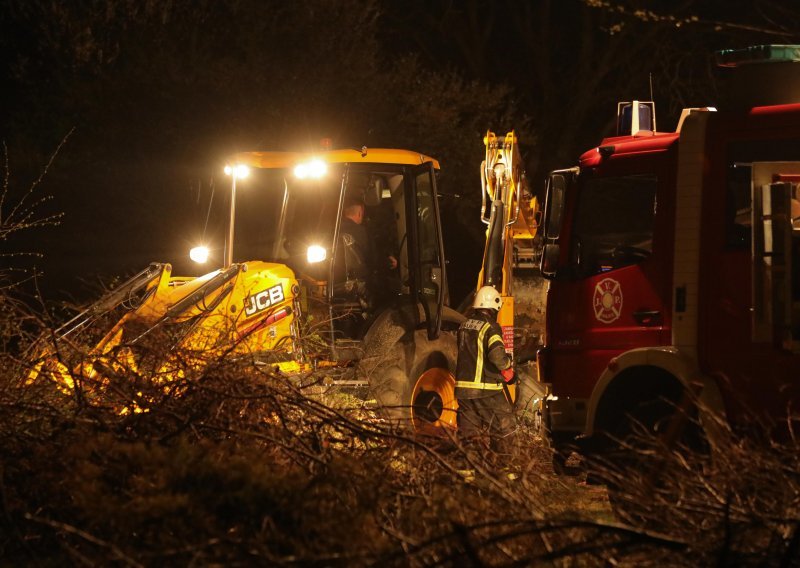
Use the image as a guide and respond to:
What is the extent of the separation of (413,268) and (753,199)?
450 cm

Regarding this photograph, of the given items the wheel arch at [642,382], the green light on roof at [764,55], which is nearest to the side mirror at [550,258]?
the wheel arch at [642,382]

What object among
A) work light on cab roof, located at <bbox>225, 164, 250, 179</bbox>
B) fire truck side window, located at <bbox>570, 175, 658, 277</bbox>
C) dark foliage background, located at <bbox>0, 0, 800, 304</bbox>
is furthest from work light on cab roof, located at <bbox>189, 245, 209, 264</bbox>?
dark foliage background, located at <bbox>0, 0, 800, 304</bbox>

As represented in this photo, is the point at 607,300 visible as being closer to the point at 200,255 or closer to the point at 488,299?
the point at 488,299

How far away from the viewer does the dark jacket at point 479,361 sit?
389 inches

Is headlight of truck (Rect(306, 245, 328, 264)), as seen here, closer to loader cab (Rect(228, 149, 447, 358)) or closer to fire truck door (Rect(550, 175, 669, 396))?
loader cab (Rect(228, 149, 447, 358))

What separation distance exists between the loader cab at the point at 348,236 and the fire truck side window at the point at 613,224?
2.59m

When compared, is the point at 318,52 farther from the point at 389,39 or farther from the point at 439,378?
the point at 439,378

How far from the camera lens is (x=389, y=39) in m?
25.3

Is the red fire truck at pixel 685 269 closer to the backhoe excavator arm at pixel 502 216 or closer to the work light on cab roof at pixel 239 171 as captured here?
the backhoe excavator arm at pixel 502 216

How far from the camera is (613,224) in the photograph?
8492 millimetres

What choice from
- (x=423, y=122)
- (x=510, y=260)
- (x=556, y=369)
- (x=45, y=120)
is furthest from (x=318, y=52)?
(x=556, y=369)

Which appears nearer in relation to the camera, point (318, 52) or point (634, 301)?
point (634, 301)

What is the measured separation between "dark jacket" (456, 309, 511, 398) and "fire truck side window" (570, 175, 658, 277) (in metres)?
1.59

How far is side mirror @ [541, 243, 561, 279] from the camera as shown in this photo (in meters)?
8.59
